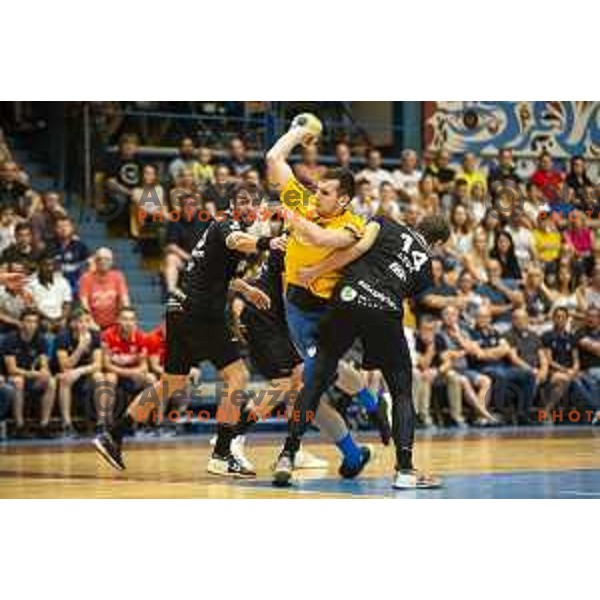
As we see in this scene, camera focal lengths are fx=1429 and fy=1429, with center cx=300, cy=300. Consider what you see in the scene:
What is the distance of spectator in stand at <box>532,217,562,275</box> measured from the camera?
16.9 meters

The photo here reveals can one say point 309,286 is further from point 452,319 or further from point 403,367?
point 452,319

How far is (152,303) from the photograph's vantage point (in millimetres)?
15961

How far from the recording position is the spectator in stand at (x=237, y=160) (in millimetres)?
16469

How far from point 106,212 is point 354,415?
3865mm

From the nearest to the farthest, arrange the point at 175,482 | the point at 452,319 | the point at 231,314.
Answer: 1. the point at 175,482
2. the point at 231,314
3. the point at 452,319

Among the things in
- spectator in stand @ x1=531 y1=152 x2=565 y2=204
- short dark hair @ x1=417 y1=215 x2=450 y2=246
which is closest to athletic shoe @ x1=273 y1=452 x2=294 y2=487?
short dark hair @ x1=417 y1=215 x2=450 y2=246

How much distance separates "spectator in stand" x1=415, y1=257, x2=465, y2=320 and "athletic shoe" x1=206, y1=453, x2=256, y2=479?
671 cm

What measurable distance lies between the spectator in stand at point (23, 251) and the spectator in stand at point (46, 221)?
0.45ft

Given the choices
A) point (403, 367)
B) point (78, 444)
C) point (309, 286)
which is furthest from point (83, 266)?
point (403, 367)

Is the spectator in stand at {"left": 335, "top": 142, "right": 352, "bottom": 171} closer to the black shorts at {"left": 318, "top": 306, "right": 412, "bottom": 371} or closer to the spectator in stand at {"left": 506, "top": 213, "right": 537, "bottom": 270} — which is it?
the spectator in stand at {"left": 506, "top": 213, "right": 537, "bottom": 270}

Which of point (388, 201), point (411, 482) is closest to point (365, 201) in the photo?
point (388, 201)

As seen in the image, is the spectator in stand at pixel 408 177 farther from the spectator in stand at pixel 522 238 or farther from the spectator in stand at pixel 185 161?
the spectator in stand at pixel 185 161

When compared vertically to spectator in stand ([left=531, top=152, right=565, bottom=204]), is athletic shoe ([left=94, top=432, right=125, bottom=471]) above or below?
below

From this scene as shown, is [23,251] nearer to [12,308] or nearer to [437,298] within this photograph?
[12,308]
